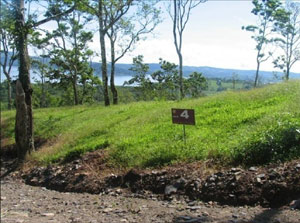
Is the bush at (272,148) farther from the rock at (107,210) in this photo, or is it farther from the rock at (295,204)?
the rock at (107,210)

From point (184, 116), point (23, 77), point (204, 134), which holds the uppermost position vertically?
point (23, 77)

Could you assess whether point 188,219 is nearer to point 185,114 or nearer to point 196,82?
point 185,114

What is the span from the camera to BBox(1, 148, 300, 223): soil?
213 inches

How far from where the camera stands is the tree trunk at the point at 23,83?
36.1 ft

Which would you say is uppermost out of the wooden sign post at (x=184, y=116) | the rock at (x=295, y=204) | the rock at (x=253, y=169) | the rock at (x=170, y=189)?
the wooden sign post at (x=184, y=116)

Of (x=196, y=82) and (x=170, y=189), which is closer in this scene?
(x=170, y=189)

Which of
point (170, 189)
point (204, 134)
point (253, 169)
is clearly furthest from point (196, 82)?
point (253, 169)

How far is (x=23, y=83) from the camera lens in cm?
1139

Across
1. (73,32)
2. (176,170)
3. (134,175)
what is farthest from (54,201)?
(73,32)

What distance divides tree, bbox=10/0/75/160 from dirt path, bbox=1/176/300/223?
3535 millimetres

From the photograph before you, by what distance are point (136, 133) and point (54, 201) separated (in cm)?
352

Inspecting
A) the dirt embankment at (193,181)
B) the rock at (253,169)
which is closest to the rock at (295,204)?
the dirt embankment at (193,181)

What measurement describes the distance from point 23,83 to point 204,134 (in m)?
6.12

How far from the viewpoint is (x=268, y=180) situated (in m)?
5.79
